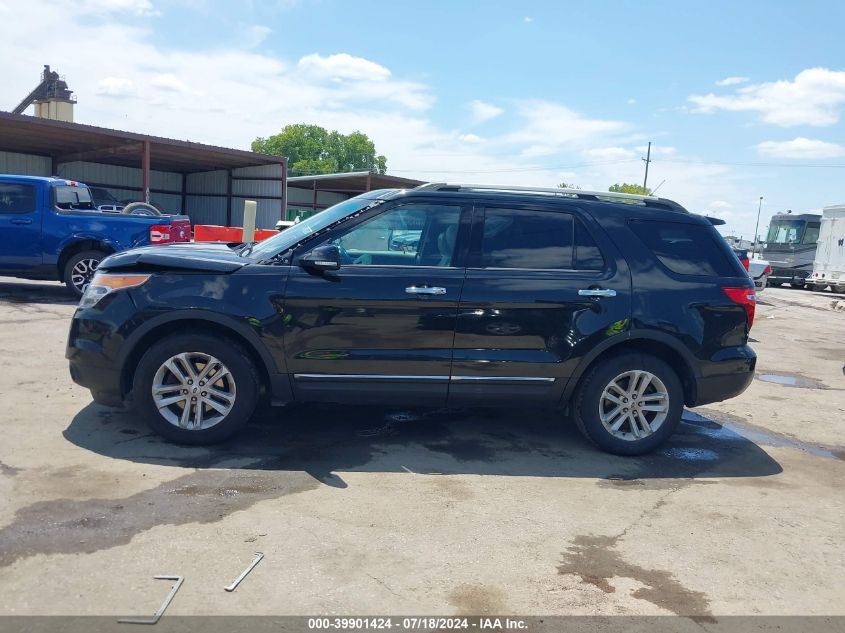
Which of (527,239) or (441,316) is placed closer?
(441,316)

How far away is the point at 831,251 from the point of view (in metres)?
27.0

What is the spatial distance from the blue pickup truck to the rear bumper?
9.07m

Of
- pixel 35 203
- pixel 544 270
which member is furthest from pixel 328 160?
pixel 544 270

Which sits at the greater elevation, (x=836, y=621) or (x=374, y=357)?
(x=374, y=357)

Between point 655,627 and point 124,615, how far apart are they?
2.24m

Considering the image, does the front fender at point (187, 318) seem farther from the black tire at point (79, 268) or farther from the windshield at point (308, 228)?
the black tire at point (79, 268)

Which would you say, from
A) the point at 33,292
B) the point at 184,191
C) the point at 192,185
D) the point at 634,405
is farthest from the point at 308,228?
the point at 184,191

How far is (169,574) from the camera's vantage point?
126 inches

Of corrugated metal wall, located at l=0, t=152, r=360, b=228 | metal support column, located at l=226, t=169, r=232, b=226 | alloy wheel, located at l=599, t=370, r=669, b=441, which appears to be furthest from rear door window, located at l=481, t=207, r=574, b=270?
metal support column, located at l=226, t=169, r=232, b=226

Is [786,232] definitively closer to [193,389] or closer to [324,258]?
[324,258]

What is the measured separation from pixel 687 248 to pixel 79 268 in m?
9.66

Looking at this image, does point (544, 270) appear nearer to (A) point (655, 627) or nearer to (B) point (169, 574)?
(A) point (655, 627)

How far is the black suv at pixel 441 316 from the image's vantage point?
4.78m

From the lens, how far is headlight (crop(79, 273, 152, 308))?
4.80 m
